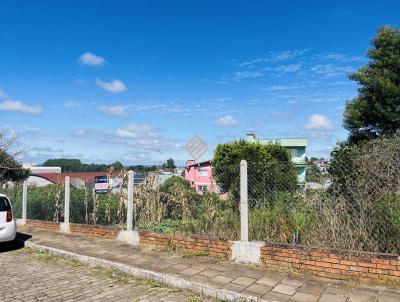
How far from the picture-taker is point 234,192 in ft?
24.8

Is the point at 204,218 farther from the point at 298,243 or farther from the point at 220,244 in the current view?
the point at 298,243

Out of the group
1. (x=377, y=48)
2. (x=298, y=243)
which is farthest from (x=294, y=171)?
(x=377, y=48)

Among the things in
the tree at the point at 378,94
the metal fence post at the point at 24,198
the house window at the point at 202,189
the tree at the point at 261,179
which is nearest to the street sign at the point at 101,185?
the house window at the point at 202,189

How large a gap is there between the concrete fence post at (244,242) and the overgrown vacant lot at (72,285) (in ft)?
4.75

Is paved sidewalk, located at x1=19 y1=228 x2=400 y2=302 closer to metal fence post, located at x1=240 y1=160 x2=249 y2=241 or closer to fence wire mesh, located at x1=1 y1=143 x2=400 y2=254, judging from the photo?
metal fence post, located at x1=240 y1=160 x2=249 y2=241

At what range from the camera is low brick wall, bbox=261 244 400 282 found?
17.3ft

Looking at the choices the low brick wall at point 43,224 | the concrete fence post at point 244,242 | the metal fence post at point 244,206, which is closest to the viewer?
the concrete fence post at point 244,242

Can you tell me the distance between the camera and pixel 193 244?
24.0ft

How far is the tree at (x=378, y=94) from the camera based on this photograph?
1345 centimetres

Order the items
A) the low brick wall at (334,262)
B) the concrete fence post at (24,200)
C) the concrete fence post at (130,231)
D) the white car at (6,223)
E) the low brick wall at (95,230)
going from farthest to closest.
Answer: the concrete fence post at (24,200)
the low brick wall at (95,230)
the white car at (6,223)
the concrete fence post at (130,231)
the low brick wall at (334,262)

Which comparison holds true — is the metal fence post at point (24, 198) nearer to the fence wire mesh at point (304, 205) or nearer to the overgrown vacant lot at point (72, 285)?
the fence wire mesh at point (304, 205)

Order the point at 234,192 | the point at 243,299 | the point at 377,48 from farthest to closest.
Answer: the point at 377,48 → the point at 234,192 → the point at 243,299

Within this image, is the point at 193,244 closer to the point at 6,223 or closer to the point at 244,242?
the point at 244,242

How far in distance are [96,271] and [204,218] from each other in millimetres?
2452
